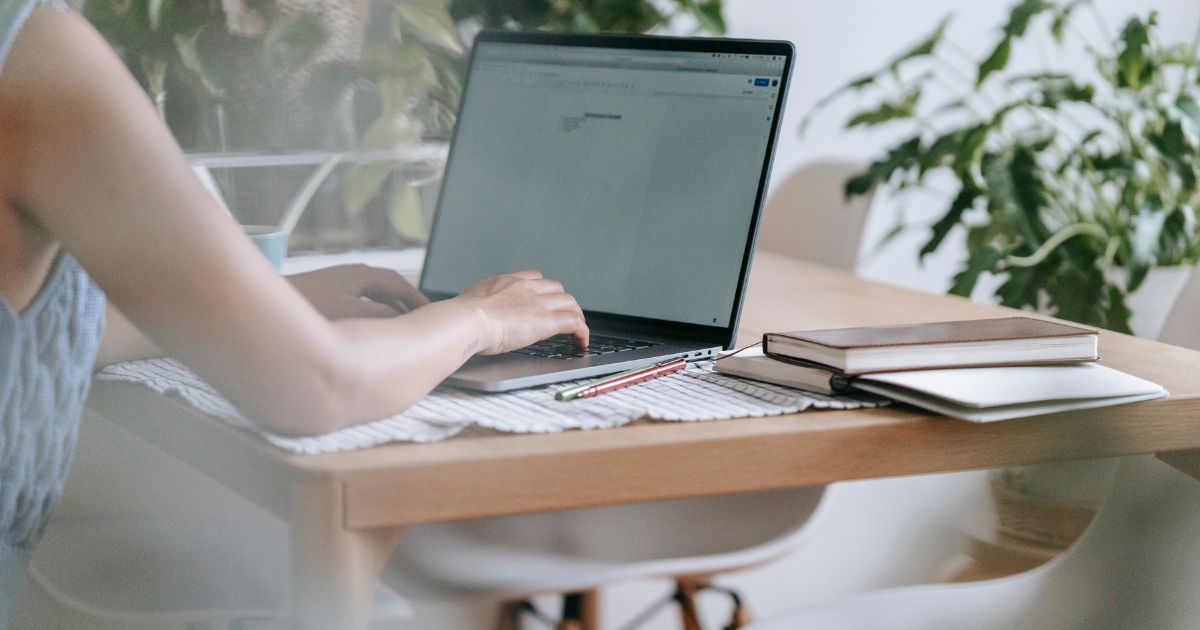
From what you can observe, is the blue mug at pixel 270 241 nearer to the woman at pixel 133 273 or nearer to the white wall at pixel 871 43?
the woman at pixel 133 273

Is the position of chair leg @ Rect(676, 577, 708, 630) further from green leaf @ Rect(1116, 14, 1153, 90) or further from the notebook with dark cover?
green leaf @ Rect(1116, 14, 1153, 90)

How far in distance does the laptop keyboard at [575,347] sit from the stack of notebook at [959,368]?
0.33 ft

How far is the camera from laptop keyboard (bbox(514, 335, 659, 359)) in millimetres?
769

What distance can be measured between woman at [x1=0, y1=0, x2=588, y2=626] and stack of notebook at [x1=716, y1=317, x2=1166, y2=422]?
226mm

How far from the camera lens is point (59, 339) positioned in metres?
0.63

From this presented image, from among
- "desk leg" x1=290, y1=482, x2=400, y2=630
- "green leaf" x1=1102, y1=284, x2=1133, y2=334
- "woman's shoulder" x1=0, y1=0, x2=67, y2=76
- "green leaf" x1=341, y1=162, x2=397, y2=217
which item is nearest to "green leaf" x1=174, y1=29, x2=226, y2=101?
"green leaf" x1=341, y1=162, x2=397, y2=217

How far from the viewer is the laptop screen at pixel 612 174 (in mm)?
886

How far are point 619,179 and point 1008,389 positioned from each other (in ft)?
1.36

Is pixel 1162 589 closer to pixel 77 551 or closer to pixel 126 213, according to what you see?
pixel 126 213

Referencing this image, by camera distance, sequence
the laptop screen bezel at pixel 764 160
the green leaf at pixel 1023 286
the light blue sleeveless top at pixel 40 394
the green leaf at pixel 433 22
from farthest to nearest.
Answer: the green leaf at pixel 1023 286 → the green leaf at pixel 433 22 → the laptop screen bezel at pixel 764 160 → the light blue sleeveless top at pixel 40 394

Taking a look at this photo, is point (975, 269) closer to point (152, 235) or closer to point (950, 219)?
point (950, 219)

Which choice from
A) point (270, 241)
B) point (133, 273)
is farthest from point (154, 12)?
point (133, 273)

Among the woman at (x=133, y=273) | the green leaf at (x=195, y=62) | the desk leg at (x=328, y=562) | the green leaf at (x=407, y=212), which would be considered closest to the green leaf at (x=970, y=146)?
the green leaf at (x=407, y=212)

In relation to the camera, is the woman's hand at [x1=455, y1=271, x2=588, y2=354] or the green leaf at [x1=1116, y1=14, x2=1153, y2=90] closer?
the woman's hand at [x1=455, y1=271, x2=588, y2=354]
